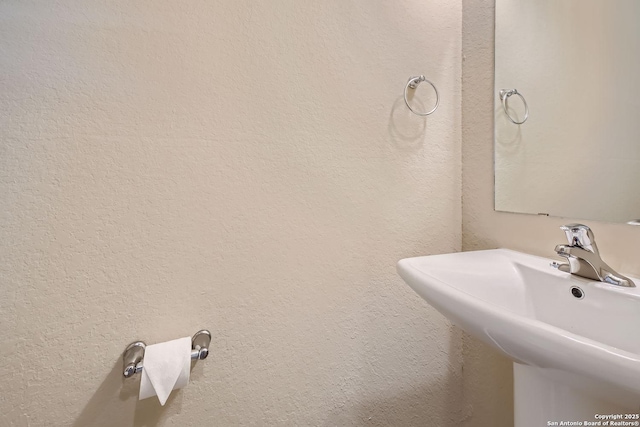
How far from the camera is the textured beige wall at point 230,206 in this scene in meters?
0.59

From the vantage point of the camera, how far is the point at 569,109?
28.9 inches

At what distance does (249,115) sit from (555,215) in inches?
35.8

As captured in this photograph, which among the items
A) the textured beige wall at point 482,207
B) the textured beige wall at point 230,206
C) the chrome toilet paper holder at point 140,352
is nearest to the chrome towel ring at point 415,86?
the textured beige wall at point 230,206

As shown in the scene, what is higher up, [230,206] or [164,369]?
[230,206]

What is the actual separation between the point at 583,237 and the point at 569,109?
1.32 feet

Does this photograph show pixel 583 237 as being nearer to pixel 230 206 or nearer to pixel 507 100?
pixel 507 100

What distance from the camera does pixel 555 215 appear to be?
0.73 metres

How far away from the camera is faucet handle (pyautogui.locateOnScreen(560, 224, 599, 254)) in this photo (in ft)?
1.88

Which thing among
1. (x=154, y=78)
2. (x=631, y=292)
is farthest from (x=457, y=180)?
(x=154, y=78)

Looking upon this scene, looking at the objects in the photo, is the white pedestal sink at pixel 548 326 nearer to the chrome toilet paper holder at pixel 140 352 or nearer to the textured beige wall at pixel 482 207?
the textured beige wall at pixel 482 207

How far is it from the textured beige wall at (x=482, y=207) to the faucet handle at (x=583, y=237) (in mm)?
187

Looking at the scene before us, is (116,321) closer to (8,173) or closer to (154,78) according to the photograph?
(8,173)

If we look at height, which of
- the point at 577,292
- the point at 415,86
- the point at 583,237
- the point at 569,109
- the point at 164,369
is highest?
the point at 415,86

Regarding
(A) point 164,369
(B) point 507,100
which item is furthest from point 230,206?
(B) point 507,100
